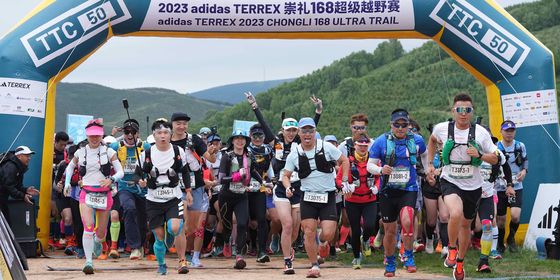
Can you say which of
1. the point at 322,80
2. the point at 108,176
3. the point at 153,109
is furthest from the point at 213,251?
the point at 153,109

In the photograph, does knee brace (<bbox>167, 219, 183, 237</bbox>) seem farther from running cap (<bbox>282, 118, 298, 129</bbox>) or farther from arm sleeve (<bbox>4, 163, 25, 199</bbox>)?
arm sleeve (<bbox>4, 163, 25, 199</bbox>)

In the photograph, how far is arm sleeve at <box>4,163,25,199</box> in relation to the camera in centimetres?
1497

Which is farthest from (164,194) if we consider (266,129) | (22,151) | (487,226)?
(487,226)

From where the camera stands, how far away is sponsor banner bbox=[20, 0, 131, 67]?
51.1 ft

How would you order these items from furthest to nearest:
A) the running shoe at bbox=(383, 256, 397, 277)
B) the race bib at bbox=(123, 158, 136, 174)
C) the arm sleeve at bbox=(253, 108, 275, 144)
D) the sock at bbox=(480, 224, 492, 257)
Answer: the race bib at bbox=(123, 158, 136, 174)
the arm sleeve at bbox=(253, 108, 275, 144)
the running shoe at bbox=(383, 256, 397, 277)
the sock at bbox=(480, 224, 492, 257)

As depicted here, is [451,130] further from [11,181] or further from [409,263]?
[11,181]

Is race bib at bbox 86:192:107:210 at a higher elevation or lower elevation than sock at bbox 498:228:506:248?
higher

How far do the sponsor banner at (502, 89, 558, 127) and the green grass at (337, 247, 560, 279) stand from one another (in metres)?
2.49

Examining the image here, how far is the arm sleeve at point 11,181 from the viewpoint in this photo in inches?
589


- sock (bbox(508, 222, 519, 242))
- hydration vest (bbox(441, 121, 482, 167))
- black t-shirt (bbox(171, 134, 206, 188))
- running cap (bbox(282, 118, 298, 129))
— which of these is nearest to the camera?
hydration vest (bbox(441, 121, 482, 167))

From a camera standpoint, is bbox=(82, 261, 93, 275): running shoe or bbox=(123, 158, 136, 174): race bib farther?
bbox=(123, 158, 136, 174): race bib

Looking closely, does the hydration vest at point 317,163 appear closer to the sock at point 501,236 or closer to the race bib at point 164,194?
the race bib at point 164,194

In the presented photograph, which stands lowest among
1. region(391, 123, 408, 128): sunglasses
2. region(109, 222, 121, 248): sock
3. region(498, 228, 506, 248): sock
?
region(498, 228, 506, 248): sock

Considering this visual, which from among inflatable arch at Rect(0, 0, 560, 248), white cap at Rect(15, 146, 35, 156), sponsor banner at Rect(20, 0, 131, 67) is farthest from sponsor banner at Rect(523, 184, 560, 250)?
white cap at Rect(15, 146, 35, 156)
